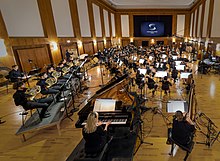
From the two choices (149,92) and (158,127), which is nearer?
(158,127)

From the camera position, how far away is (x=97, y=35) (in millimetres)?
21609

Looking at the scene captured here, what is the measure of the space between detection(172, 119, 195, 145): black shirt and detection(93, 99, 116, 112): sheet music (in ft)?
5.21

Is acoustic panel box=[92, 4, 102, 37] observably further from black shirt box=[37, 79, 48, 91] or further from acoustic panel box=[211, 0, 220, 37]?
black shirt box=[37, 79, 48, 91]

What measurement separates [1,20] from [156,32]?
26799 millimetres

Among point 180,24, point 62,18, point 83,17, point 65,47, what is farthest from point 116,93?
point 180,24

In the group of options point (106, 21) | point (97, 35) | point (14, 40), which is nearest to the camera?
Result: point (14, 40)

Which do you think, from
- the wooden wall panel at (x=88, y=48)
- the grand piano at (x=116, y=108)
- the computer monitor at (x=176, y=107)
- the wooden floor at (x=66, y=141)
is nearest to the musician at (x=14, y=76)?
the wooden floor at (x=66, y=141)

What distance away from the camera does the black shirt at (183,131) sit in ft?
11.8

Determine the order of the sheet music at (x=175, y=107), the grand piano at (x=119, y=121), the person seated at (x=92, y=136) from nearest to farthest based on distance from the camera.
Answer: the person seated at (x=92, y=136) < the grand piano at (x=119, y=121) < the sheet music at (x=175, y=107)

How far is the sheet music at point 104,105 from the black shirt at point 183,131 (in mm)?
1588

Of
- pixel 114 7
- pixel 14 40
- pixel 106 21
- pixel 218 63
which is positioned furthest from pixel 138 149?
pixel 114 7

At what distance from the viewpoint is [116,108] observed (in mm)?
4180

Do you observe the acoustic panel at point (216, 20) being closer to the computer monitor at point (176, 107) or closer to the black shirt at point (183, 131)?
the computer monitor at point (176, 107)

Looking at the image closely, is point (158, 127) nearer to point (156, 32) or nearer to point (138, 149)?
point (138, 149)
